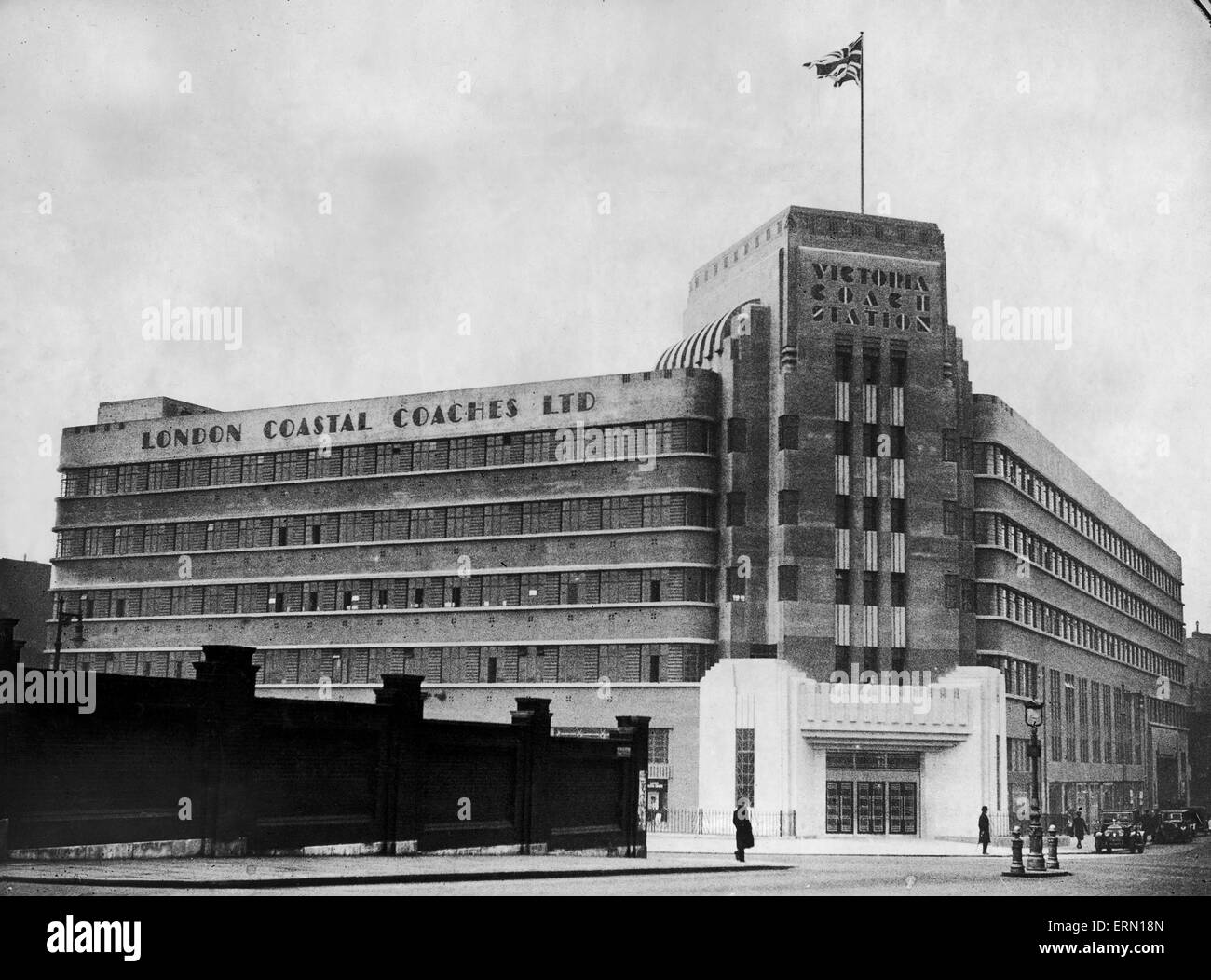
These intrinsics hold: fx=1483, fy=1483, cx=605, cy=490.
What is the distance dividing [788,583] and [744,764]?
8048 millimetres

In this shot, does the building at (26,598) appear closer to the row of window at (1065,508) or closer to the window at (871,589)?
the window at (871,589)

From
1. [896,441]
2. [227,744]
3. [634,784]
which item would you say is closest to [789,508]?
[896,441]

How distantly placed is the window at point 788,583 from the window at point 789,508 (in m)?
2.01

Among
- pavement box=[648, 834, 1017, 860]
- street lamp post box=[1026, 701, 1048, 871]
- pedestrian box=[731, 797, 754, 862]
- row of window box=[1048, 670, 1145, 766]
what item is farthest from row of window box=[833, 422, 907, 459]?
pedestrian box=[731, 797, 754, 862]

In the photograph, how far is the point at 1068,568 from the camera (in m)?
85.0

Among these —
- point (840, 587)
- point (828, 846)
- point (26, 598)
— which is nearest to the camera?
point (828, 846)

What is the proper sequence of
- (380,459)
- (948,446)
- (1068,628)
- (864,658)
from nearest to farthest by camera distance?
Answer: (864,658) → (948,446) → (380,459) → (1068,628)

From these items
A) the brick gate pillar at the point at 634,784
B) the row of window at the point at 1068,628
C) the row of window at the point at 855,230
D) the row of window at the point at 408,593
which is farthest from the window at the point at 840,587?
the brick gate pillar at the point at 634,784

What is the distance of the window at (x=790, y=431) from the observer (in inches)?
2598

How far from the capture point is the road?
88.5 feet

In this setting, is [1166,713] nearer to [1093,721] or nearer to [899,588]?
[1093,721]

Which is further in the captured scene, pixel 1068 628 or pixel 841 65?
pixel 1068 628

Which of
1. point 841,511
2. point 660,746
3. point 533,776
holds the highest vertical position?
point 841,511
